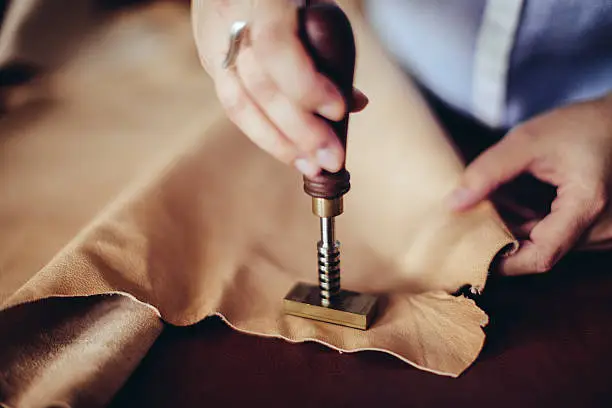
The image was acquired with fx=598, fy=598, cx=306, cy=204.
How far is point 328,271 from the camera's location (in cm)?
49

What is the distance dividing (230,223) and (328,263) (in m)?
0.16

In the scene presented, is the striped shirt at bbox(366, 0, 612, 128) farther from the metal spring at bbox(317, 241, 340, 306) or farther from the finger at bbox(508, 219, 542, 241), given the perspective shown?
the metal spring at bbox(317, 241, 340, 306)

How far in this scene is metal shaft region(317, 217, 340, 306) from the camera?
0.48 meters

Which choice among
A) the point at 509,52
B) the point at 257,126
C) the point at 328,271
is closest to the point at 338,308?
the point at 328,271

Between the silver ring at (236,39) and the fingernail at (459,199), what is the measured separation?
0.84ft

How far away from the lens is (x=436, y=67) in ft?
2.58

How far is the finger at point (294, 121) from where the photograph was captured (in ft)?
1.37

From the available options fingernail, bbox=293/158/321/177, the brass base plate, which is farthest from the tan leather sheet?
fingernail, bbox=293/158/321/177

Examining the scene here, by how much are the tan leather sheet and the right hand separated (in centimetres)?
14

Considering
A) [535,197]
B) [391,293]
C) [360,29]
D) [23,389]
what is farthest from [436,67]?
[23,389]

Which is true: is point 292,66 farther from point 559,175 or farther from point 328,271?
point 559,175

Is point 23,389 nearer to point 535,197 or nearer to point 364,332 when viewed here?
point 364,332

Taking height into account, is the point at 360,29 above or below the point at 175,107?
above

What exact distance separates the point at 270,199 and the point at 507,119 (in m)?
0.32
